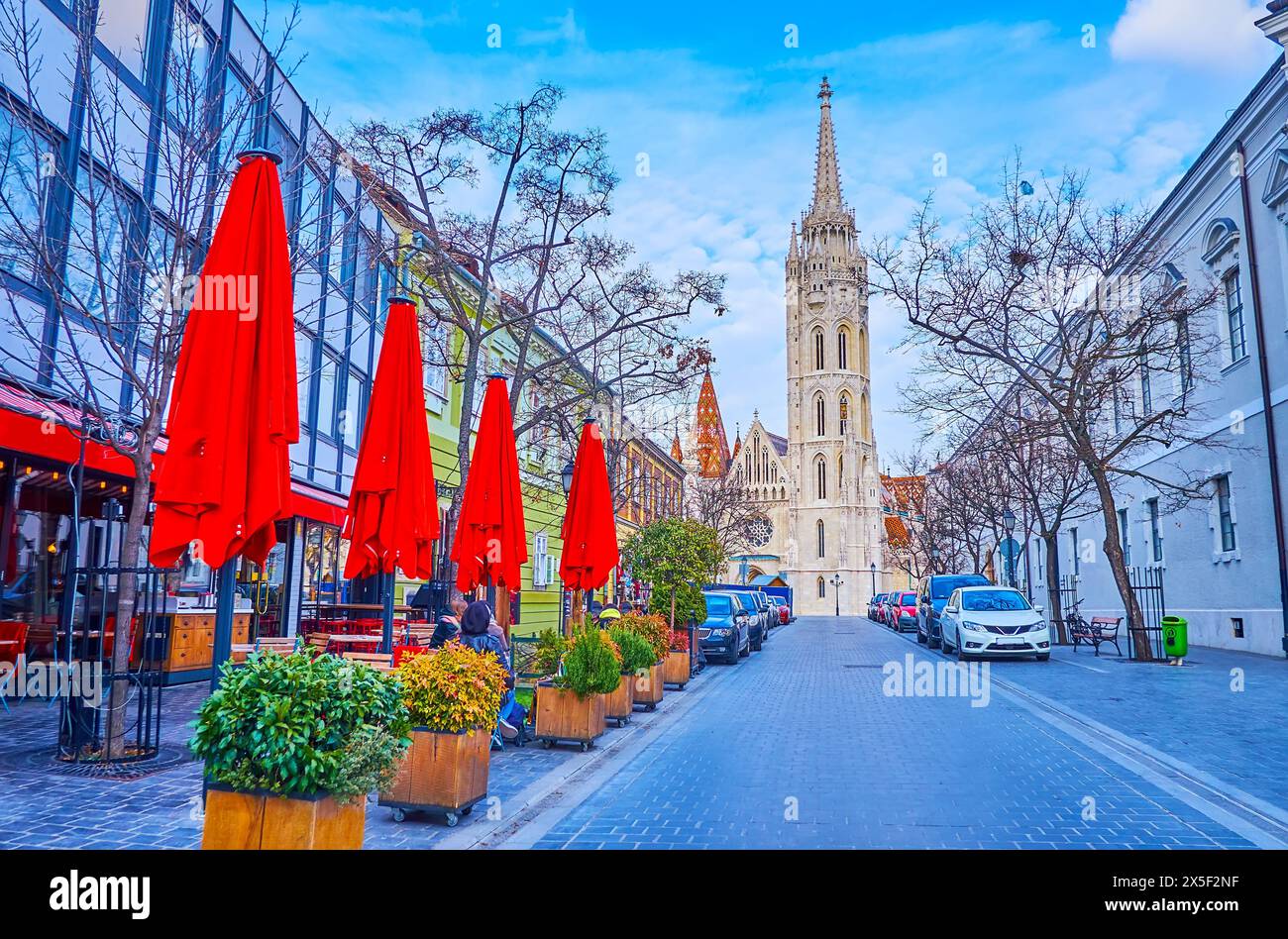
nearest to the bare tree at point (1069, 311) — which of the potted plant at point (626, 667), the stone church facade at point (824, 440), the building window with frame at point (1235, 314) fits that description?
the building window with frame at point (1235, 314)

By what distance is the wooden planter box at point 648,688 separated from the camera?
13250 mm

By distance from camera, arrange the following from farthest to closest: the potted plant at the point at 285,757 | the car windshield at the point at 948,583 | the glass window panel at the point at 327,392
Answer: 1. the car windshield at the point at 948,583
2. the glass window panel at the point at 327,392
3. the potted plant at the point at 285,757

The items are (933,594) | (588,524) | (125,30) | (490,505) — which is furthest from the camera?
(933,594)

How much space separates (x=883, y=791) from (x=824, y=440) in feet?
309

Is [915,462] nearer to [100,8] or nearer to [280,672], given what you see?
[100,8]

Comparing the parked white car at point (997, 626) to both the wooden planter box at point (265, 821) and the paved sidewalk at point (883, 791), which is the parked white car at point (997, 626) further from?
the wooden planter box at point (265, 821)

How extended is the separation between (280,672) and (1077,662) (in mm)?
20420

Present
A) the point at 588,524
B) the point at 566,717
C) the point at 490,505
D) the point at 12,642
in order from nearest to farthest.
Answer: the point at 566,717, the point at 12,642, the point at 490,505, the point at 588,524

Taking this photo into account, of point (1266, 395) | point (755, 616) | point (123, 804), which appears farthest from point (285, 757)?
point (755, 616)

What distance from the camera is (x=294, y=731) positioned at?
14.8ft

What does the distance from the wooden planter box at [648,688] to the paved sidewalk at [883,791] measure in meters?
0.68

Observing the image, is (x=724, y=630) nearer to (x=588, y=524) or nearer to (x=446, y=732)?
(x=588, y=524)

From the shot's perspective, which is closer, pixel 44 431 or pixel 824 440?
pixel 44 431

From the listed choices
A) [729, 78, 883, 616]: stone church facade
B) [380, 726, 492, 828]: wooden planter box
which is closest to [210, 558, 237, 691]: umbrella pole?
[380, 726, 492, 828]: wooden planter box
